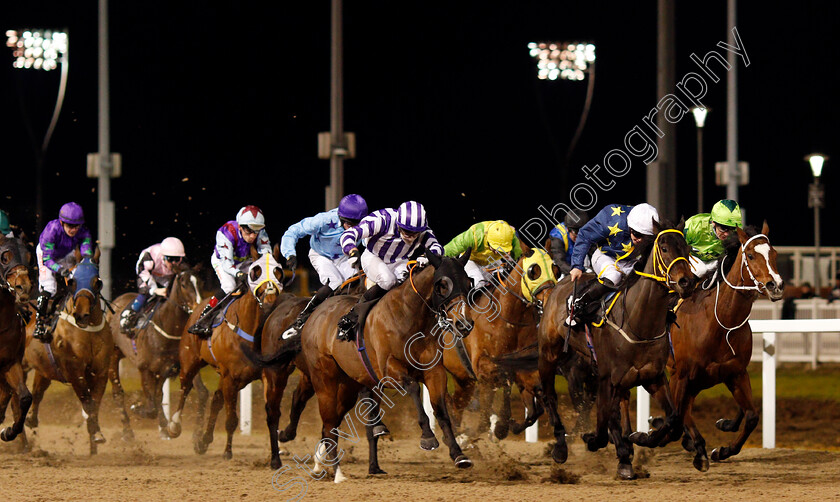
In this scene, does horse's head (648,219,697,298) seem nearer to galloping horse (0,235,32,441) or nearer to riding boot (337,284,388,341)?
riding boot (337,284,388,341)

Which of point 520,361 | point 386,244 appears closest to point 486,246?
point 520,361

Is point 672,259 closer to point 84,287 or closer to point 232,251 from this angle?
point 232,251

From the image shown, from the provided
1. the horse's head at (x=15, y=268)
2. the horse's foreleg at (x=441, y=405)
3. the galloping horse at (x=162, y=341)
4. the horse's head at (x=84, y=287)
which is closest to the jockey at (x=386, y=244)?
the horse's foreleg at (x=441, y=405)

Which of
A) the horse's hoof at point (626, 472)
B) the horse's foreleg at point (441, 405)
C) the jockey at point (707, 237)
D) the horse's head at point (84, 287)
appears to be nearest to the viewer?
the horse's foreleg at point (441, 405)

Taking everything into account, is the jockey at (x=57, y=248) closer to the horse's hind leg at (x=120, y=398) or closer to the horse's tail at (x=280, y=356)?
the horse's hind leg at (x=120, y=398)

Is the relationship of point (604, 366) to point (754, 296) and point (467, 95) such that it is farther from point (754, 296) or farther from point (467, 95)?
point (467, 95)

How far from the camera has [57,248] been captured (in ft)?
32.5

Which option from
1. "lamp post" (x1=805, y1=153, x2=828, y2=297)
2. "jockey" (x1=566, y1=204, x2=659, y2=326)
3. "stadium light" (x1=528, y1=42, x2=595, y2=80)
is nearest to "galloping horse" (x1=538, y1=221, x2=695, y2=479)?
"jockey" (x1=566, y1=204, x2=659, y2=326)

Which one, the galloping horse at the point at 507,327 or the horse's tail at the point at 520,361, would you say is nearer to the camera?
the horse's tail at the point at 520,361

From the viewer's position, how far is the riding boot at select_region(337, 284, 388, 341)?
24.7ft

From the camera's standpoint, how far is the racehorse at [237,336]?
29.2 ft

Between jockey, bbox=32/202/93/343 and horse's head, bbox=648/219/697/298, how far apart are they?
4.97m

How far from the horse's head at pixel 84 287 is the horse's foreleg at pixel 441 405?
143 inches

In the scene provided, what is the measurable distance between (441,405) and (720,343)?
198 cm
